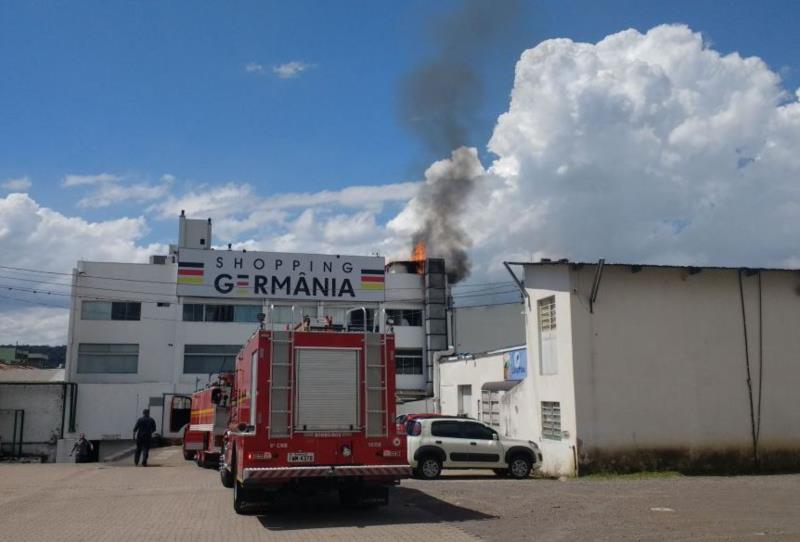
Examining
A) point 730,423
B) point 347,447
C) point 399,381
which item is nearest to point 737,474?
point 730,423

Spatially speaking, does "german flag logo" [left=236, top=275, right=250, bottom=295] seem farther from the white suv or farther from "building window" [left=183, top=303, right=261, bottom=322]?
the white suv

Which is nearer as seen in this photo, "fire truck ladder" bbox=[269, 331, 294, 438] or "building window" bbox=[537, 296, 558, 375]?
"fire truck ladder" bbox=[269, 331, 294, 438]

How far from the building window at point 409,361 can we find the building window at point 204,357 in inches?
449

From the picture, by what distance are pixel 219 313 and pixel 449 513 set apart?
40.9m

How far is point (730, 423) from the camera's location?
63.1 feet

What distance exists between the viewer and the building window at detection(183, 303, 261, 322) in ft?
164

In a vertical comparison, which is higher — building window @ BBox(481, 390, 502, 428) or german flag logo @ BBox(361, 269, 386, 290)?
german flag logo @ BBox(361, 269, 386, 290)

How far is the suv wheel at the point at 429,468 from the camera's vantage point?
58.9 feet

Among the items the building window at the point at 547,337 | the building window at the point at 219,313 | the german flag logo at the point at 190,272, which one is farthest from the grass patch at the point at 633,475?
the german flag logo at the point at 190,272

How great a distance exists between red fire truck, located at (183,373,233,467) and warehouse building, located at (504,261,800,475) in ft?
28.2

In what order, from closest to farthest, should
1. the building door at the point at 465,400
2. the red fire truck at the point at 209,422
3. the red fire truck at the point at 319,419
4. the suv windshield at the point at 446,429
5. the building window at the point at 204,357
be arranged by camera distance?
the red fire truck at the point at 319,419, the red fire truck at the point at 209,422, the suv windshield at the point at 446,429, the building door at the point at 465,400, the building window at the point at 204,357

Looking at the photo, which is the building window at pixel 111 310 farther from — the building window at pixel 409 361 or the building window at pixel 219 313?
the building window at pixel 409 361

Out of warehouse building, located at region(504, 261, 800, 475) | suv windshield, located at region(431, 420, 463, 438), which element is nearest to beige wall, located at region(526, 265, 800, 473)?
warehouse building, located at region(504, 261, 800, 475)

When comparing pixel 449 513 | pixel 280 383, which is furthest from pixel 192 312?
pixel 449 513
